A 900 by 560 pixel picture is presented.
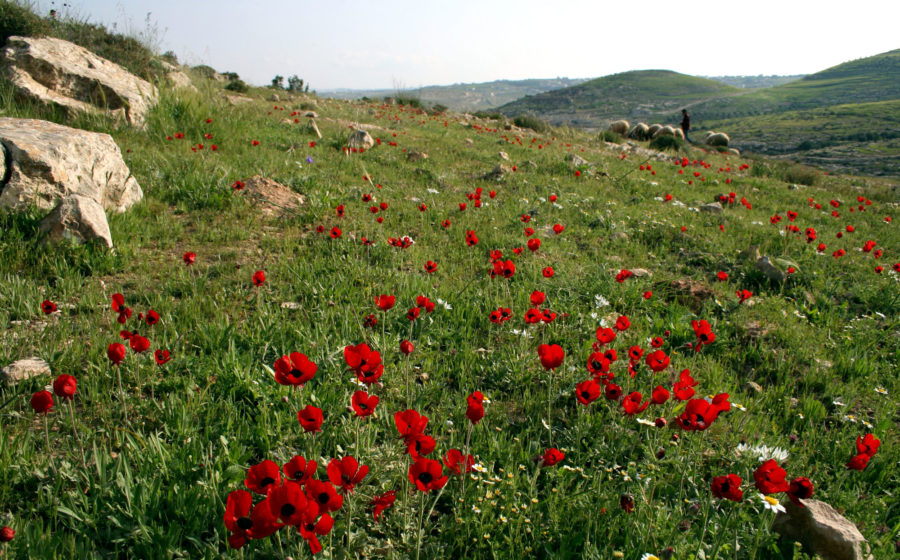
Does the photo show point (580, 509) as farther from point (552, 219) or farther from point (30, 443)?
point (552, 219)

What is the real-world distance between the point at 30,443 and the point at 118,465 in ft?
1.71

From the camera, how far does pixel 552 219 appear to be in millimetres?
5953

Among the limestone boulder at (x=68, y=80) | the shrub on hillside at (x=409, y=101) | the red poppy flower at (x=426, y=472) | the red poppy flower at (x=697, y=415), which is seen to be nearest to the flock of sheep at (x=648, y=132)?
the shrub on hillside at (x=409, y=101)

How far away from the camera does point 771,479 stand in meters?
1.41

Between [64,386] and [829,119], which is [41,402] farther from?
[829,119]

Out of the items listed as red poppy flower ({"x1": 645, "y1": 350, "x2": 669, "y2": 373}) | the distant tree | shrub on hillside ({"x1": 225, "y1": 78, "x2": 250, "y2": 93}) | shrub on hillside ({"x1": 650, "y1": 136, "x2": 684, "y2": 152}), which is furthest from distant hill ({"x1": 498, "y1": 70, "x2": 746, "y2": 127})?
red poppy flower ({"x1": 645, "y1": 350, "x2": 669, "y2": 373})

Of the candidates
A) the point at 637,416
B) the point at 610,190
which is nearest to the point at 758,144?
the point at 610,190

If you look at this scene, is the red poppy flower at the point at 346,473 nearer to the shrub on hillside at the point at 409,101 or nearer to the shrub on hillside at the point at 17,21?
the shrub on hillside at the point at 17,21

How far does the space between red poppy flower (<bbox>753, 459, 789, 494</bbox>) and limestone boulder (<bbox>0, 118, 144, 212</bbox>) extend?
180 inches

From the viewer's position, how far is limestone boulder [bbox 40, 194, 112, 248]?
327cm

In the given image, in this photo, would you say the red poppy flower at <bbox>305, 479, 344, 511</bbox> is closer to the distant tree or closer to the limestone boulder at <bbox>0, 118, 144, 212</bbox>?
the limestone boulder at <bbox>0, 118, 144, 212</bbox>

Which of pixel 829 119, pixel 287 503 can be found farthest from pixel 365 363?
pixel 829 119

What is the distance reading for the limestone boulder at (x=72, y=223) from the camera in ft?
10.7

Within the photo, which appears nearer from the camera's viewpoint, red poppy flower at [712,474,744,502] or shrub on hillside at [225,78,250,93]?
red poppy flower at [712,474,744,502]
